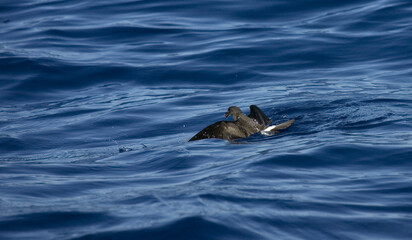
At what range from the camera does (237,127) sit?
26.1ft

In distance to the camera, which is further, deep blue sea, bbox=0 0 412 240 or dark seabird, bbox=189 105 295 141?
dark seabird, bbox=189 105 295 141

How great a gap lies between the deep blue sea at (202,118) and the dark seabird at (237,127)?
4.7 inches

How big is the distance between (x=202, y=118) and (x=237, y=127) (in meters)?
2.28

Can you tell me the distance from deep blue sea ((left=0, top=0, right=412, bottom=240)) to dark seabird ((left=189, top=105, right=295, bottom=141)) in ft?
0.39

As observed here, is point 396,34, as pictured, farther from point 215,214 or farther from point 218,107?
point 215,214

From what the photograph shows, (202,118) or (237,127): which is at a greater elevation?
(237,127)

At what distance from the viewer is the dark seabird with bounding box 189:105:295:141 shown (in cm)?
785

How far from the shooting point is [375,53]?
13789 millimetres

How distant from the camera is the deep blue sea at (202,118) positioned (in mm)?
5074

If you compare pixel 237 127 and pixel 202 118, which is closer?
pixel 237 127

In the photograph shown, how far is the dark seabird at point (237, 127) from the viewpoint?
785 cm

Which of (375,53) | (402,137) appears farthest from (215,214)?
(375,53)

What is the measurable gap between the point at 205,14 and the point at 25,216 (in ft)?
45.1

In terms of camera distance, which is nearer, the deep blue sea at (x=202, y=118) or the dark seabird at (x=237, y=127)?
the deep blue sea at (x=202, y=118)
